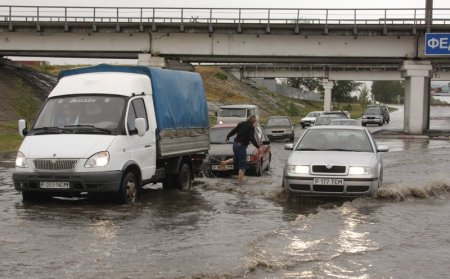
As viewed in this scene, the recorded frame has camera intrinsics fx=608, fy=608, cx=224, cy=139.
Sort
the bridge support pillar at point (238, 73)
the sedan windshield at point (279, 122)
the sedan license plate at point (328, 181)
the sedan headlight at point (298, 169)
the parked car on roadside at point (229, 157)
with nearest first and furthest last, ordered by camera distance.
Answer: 1. the sedan license plate at point (328, 181)
2. the sedan headlight at point (298, 169)
3. the parked car on roadside at point (229, 157)
4. the sedan windshield at point (279, 122)
5. the bridge support pillar at point (238, 73)

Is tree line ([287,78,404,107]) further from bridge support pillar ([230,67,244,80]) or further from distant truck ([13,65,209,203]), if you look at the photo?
distant truck ([13,65,209,203])

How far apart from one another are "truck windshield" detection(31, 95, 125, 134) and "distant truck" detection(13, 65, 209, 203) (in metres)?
0.02

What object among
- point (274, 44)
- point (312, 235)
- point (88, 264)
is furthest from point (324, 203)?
point (274, 44)

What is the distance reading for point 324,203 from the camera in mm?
11430

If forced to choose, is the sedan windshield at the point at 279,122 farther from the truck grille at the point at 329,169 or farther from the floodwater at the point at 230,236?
the truck grille at the point at 329,169

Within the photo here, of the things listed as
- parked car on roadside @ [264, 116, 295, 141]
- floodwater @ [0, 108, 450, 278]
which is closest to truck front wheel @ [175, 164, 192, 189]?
floodwater @ [0, 108, 450, 278]

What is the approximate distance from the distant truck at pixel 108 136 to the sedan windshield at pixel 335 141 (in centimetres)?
261

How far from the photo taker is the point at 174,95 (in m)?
12.8

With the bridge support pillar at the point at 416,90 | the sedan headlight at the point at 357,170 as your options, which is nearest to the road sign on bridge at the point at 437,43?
the bridge support pillar at the point at 416,90

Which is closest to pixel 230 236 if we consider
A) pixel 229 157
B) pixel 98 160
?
pixel 98 160

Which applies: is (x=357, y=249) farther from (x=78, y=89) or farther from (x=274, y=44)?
(x=274, y=44)

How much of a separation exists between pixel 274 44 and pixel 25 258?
3482 cm

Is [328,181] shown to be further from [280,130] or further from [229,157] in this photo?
[280,130]

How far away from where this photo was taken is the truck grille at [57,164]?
9977mm
